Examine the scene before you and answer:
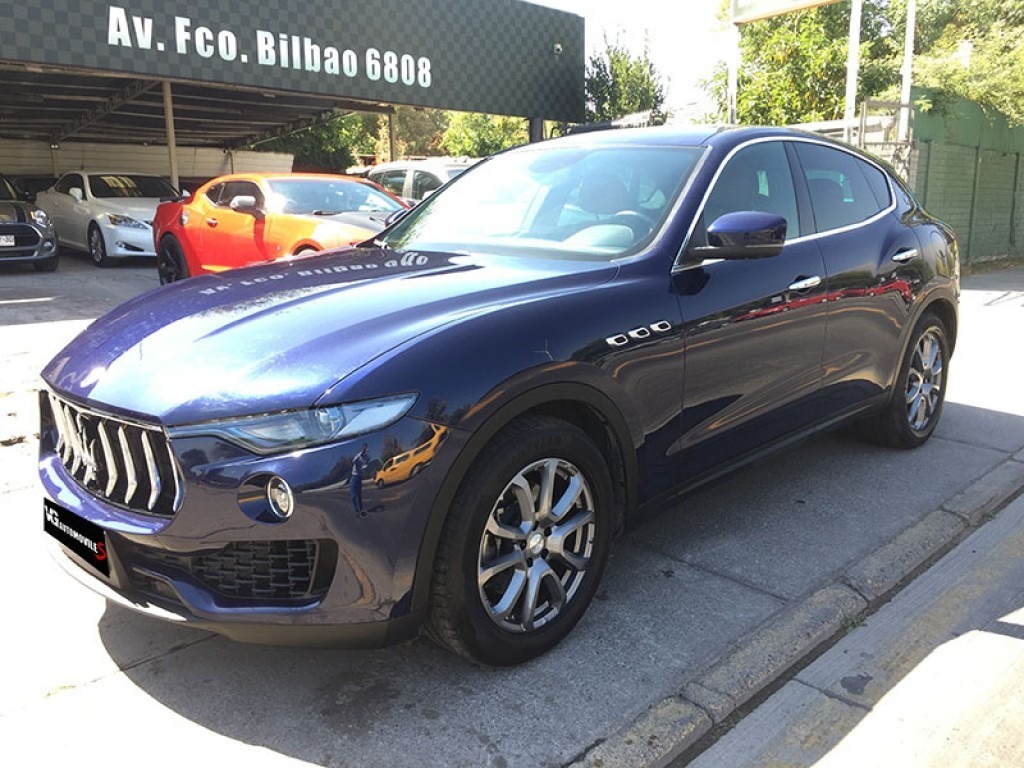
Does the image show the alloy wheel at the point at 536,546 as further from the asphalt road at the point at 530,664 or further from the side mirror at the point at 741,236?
the side mirror at the point at 741,236

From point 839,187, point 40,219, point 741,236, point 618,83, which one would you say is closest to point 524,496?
point 741,236

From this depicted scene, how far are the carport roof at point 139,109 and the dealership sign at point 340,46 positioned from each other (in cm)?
72

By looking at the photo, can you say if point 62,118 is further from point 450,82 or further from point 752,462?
point 752,462

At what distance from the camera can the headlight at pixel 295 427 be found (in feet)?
7.13

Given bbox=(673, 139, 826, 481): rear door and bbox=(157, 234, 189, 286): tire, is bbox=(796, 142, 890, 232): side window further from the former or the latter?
bbox=(157, 234, 189, 286): tire

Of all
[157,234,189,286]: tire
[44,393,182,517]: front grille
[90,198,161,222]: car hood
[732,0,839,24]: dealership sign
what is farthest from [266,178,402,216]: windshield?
[732,0,839,24]: dealership sign

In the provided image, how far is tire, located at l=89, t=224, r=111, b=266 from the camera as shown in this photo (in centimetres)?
1305

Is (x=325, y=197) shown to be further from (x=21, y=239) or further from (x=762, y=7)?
(x=762, y=7)

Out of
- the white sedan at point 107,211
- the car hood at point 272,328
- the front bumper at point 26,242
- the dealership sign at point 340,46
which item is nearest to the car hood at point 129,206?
the white sedan at point 107,211

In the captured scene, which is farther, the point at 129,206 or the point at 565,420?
the point at 129,206

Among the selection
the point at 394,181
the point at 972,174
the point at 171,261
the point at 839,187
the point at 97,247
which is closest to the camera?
the point at 839,187

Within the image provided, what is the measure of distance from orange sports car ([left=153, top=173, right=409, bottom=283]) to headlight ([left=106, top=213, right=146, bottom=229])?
2.92 m

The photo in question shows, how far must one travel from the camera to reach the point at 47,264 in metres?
12.2

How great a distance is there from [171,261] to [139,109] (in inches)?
452
